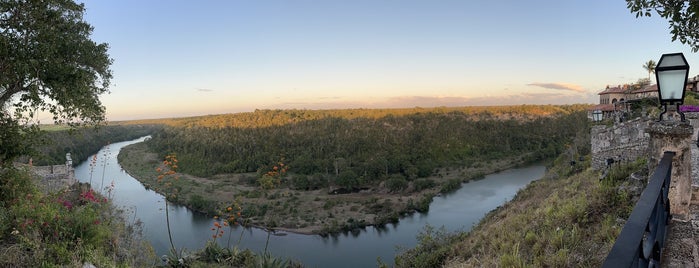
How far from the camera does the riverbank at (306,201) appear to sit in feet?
110

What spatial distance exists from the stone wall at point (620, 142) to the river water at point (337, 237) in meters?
11.0

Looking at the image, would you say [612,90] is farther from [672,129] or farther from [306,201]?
[672,129]

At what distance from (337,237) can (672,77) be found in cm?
3027

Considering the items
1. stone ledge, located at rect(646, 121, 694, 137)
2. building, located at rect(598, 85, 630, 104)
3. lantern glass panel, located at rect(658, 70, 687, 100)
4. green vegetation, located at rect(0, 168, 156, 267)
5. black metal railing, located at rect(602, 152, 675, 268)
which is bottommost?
green vegetation, located at rect(0, 168, 156, 267)

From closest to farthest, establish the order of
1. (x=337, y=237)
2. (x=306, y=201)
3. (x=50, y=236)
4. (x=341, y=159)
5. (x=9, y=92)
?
(x=50, y=236) → (x=9, y=92) → (x=337, y=237) → (x=306, y=201) → (x=341, y=159)

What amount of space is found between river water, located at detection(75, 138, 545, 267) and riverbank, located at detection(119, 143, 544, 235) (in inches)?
43.5

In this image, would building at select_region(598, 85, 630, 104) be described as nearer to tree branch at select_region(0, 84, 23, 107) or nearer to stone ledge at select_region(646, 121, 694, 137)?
stone ledge at select_region(646, 121, 694, 137)

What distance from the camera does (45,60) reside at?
240 inches

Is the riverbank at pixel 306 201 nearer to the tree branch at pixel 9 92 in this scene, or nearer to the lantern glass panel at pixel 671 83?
the tree branch at pixel 9 92

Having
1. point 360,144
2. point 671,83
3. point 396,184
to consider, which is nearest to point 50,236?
point 671,83

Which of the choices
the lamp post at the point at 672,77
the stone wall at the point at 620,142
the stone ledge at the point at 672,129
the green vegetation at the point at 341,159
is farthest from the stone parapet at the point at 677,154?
the green vegetation at the point at 341,159

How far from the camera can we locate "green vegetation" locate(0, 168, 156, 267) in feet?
13.8

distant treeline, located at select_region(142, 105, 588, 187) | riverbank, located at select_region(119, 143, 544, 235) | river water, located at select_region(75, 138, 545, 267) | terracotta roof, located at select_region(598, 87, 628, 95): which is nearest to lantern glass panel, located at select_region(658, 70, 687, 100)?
river water, located at select_region(75, 138, 545, 267)

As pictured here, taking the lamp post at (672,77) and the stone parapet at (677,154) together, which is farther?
the stone parapet at (677,154)
